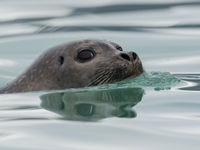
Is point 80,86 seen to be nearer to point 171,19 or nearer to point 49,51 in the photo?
point 49,51

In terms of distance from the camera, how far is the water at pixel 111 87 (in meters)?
6.88

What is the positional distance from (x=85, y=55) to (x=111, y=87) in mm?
583

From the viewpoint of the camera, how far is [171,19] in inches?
625

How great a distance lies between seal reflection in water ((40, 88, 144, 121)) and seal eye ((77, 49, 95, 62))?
0.55m

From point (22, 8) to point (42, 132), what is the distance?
10.4 metres

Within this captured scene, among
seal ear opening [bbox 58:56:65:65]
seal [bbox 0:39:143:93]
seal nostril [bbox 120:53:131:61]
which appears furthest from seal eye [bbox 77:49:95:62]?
seal nostril [bbox 120:53:131:61]

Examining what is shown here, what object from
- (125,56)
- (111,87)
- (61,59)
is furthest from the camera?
(61,59)

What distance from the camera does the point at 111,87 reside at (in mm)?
9461

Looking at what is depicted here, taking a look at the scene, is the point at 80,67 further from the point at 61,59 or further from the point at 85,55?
the point at 61,59

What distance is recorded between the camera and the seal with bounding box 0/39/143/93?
955 centimetres

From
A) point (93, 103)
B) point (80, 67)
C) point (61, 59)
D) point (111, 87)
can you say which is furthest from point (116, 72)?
point (93, 103)

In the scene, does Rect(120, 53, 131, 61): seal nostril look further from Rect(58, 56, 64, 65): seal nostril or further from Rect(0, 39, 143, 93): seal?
Rect(58, 56, 64, 65): seal nostril

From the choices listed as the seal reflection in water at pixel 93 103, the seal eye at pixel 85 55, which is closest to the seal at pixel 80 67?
the seal eye at pixel 85 55

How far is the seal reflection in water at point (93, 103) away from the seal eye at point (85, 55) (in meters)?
0.55
